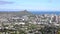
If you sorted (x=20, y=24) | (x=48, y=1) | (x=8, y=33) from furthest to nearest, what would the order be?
(x=48, y=1), (x=20, y=24), (x=8, y=33)

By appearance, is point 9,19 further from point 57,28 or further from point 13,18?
point 57,28

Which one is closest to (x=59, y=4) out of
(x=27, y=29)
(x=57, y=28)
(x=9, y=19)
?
(x=57, y=28)

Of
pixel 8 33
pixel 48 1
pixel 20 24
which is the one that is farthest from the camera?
pixel 48 1

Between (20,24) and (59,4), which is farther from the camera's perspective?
(59,4)

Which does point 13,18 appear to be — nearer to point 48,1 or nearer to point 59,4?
point 48,1

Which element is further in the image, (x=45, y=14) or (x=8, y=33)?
(x=45, y=14)

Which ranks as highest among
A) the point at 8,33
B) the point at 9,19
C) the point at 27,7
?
the point at 27,7

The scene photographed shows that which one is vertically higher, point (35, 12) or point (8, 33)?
point (35, 12)

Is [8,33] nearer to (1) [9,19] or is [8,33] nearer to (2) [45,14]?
(1) [9,19]

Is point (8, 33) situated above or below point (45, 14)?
below

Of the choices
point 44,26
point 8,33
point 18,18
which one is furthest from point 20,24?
point 44,26
